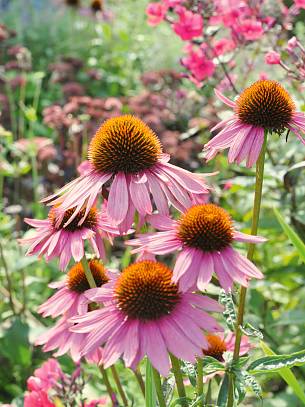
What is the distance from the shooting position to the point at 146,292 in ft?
3.31

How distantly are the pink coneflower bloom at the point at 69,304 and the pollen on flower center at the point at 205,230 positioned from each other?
0.26m

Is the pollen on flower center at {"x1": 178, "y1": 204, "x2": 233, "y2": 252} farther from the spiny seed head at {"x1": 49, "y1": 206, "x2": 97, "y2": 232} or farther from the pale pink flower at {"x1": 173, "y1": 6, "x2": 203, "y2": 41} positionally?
the pale pink flower at {"x1": 173, "y1": 6, "x2": 203, "y2": 41}

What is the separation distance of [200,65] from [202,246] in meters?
1.34

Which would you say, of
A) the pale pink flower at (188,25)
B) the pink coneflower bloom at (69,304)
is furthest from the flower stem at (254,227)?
the pale pink flower at (188,25)

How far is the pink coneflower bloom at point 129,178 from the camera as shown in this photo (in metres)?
1.10

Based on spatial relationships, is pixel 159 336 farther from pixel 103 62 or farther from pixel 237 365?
pixel 103 62

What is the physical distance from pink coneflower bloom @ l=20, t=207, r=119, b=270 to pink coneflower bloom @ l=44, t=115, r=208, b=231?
4 cm

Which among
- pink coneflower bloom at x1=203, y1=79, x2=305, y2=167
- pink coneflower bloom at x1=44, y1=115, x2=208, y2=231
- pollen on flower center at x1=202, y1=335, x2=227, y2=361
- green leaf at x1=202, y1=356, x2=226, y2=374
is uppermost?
pink coneflower bloom at x1=203, y1=79, x2=305, y2=167

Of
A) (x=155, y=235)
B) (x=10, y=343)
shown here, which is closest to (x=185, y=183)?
(x=155, y=235)

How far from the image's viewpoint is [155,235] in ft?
3.51

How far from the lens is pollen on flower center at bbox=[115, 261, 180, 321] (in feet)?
3.30

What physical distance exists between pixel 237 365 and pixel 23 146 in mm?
1867

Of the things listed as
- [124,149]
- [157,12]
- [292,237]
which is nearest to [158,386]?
[124,149]

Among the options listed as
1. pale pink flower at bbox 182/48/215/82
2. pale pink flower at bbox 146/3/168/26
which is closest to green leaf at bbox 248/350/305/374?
pale pink flower at bbox 182/48/215/82
